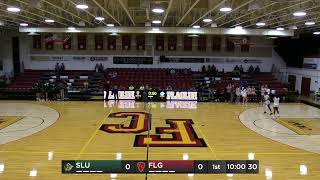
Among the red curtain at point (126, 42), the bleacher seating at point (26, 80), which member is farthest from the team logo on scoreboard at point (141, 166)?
the red curtain at point (126, 42)

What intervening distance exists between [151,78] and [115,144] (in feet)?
58.8

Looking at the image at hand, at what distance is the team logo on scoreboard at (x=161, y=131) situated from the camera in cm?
1360

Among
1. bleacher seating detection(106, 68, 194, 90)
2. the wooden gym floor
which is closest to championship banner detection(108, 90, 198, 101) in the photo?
bleacher seating detection(106, 68, 194, 90)

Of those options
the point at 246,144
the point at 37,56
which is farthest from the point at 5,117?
the point at 37,56

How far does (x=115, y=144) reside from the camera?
13359mm

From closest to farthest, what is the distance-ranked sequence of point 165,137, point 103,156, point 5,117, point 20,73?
point 103,156 → point 165,137 → point 5,117 → point 20,73

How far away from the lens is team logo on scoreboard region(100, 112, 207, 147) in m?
13.6

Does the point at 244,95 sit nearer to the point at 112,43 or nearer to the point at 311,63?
the point at 311,63

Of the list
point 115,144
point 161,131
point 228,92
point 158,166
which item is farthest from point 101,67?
point 158,166

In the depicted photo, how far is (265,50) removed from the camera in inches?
1331

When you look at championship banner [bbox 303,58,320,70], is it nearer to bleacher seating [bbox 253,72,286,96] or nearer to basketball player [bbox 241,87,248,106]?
bleacher seating [bbox 253,72,286,96]

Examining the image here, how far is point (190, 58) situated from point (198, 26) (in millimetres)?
8825

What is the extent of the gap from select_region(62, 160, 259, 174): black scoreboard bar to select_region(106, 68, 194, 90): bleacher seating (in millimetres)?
20982

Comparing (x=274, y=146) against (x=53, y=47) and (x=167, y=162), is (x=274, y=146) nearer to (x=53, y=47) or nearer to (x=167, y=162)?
(x=167, y=162)
